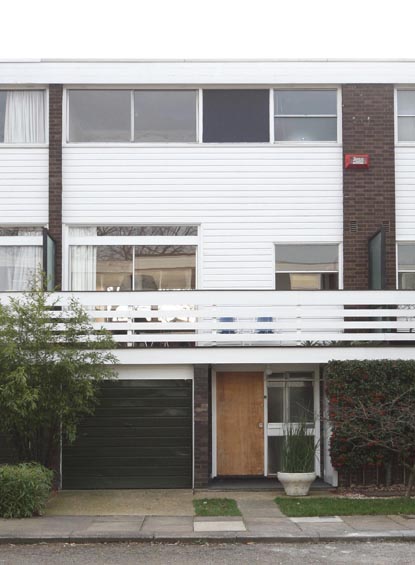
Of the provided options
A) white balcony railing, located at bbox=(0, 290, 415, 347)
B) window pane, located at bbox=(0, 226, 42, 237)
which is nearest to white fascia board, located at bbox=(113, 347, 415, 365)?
white balcony railing, located at bbox=(0, 290, 415, 347)

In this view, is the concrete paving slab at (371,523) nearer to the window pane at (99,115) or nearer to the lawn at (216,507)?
the lawn at (216,507)

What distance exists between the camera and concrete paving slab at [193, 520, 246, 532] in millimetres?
12141

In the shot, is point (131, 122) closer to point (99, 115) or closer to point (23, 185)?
point (99, 115)

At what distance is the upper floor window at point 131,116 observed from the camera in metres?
17.4

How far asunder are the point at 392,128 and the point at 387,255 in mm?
2471

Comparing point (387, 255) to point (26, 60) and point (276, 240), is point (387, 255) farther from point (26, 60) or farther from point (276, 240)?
point (26, 60)

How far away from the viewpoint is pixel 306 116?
17.5m

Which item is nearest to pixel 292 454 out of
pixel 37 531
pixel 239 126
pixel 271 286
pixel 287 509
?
pixel 287 509

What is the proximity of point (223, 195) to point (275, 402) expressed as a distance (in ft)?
13.5

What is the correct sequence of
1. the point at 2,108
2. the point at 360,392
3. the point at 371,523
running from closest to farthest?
1. the point at 371,523
2. the point at 360,392
3. the point at 2,108

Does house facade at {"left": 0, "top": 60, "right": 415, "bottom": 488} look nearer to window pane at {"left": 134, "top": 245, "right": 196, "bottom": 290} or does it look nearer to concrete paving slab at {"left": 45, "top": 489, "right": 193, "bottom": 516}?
window pane at {"left": 134, "top": 245, "right": 196, "bottom": 290}

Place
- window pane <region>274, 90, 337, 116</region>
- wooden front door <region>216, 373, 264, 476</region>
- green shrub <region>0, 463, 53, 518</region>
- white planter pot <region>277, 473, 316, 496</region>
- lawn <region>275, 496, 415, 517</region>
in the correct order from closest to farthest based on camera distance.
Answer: green shrub <region>0, 463, 53, 518</region> < lawn <region>275, 496, 415, 517</region> < white planter pot <region>277, 473, 316, 496</region> < wooden front door <region>216, 373, 264, 476</region> < window pane <region>274, 90, 337, 116</region>

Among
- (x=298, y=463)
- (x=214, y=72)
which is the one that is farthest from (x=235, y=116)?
(x=298, y=463)

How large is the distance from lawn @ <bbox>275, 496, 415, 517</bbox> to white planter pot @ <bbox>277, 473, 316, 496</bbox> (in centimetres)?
22
